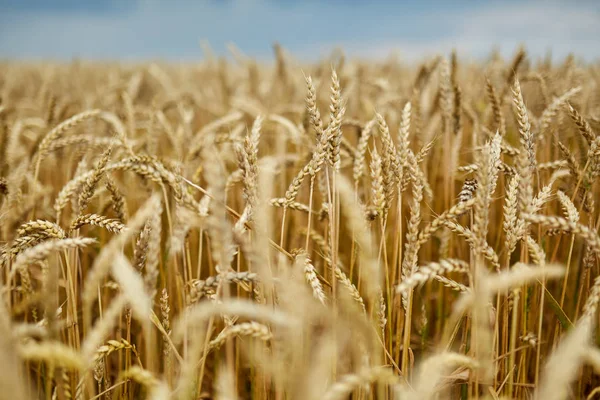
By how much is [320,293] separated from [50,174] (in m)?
3.01

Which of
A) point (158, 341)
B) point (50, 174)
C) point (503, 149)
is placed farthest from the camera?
point (50, 174)

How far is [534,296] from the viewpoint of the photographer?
1.55 m

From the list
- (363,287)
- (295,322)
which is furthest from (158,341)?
(295,322)

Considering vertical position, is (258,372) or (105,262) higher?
(105,262)

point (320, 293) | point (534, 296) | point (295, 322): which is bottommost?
point (534, 296)

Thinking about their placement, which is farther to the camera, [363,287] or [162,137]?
[162,137]

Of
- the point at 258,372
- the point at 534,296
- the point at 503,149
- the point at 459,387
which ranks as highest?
the point at 503,149

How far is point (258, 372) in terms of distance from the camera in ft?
4.16

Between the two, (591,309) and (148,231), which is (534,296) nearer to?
(591,309)

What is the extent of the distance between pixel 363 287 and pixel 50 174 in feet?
9.04

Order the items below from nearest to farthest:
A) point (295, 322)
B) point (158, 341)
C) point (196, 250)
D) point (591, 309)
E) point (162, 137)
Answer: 1. point (295, 322)
2. point (591, 309)
3. point (158, 341)
4. point (196, 250)
5. point (162, 137)

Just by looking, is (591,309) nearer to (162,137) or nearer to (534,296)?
(534,296)

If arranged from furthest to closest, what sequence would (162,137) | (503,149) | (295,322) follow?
(162,137) → (503,149) → (295,322)

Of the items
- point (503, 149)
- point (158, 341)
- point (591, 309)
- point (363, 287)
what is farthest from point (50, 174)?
point (591, 309)
